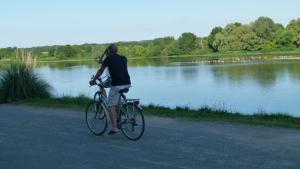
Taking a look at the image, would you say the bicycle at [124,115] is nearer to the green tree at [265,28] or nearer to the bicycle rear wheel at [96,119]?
the bicycle rear wheel at [96,119]

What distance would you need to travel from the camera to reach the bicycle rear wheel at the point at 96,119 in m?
9.85

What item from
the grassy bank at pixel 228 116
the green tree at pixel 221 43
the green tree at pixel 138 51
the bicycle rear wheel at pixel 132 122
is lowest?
the grassy bank at pixel 228 116

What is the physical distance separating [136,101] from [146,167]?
86.5 inches

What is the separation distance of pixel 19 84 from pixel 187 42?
102869mm

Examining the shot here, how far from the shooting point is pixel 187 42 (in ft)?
391

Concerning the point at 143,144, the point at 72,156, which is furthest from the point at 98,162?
the point at 143,144

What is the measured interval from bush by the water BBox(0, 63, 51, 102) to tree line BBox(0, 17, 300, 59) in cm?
7555

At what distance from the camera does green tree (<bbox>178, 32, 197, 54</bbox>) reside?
11859 cm

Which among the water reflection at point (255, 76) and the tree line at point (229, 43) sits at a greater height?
the tree line at point (229, 43)

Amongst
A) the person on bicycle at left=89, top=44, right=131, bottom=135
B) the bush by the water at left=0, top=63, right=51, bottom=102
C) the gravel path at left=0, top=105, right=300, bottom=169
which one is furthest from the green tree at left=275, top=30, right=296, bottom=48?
the person on bicycle at left=89, top=44, right=131, bottom=135

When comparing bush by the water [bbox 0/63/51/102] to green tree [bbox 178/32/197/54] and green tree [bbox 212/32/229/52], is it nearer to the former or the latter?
green tree [bbox 212/32/229/52]

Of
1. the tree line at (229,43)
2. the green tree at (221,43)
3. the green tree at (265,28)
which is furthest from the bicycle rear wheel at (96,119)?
the green tree at (265,28)

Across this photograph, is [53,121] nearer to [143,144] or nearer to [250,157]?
[143,144]

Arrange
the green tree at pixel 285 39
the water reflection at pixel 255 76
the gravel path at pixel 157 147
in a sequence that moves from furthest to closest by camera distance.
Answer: the green tree at pixel 285 39, the water reflection at pixel 255 76, the gravel path at pixel 157 147
